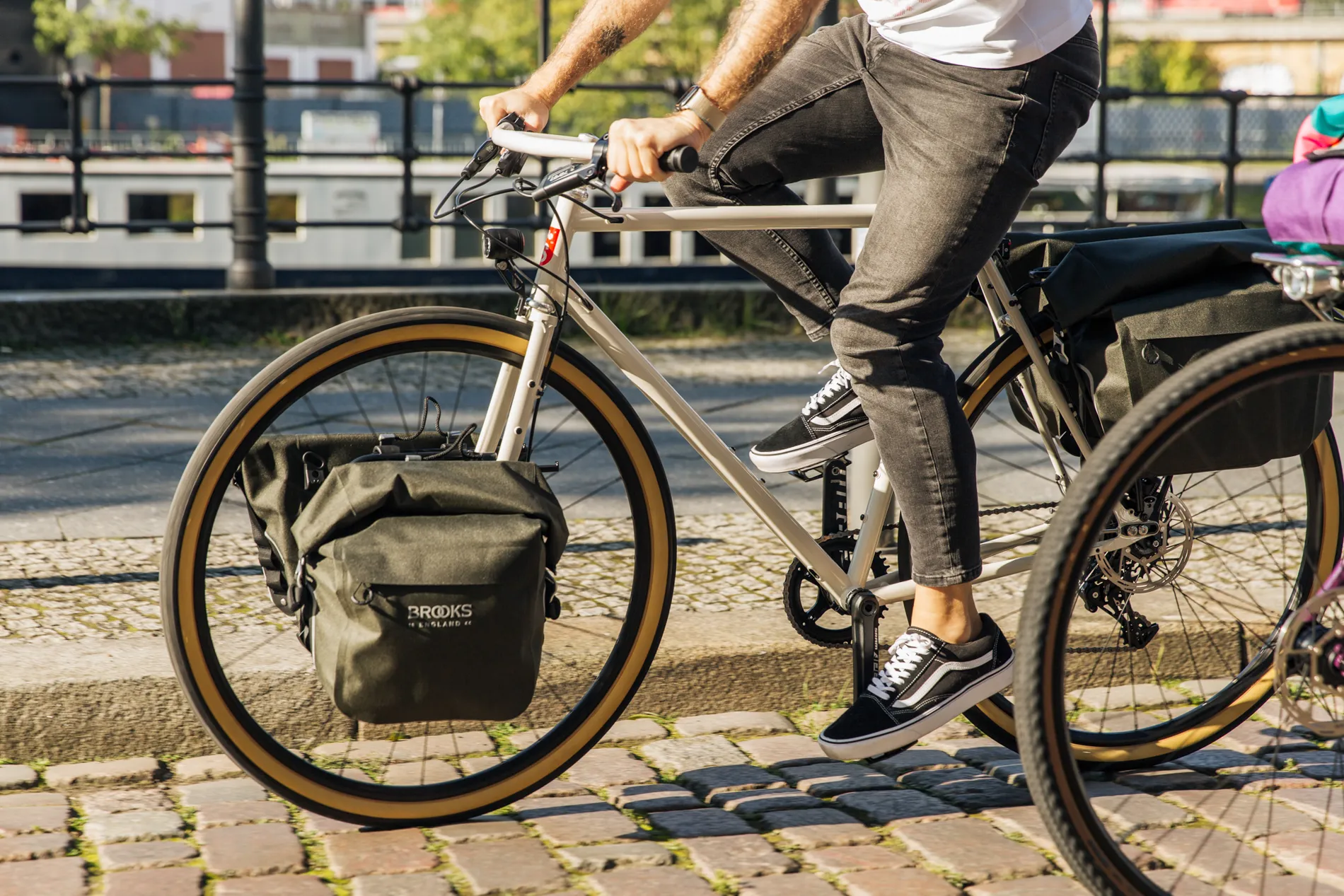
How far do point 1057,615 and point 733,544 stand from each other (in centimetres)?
198

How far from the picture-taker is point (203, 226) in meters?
Result: 8.07

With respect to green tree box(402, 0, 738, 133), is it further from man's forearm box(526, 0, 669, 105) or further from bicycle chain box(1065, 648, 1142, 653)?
man's forearm box(526, 0, 669, 105)

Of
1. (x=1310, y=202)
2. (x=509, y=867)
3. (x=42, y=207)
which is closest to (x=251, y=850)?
(x=509, y=867)

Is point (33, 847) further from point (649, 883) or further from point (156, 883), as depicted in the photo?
point (649, 883)

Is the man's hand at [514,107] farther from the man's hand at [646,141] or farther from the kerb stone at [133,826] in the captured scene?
the kerb stone at [133,826]

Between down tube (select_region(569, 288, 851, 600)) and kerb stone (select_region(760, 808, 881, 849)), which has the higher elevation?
down tube (select_region(569, 288, 851, 600))

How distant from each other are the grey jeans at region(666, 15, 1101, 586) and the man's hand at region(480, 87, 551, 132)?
289mm

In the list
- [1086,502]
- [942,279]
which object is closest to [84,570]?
[942,279]

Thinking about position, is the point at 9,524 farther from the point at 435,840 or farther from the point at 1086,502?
the point at 1086,502

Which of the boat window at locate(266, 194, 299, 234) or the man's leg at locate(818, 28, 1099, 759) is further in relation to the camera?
the boat window at locate(266, 194, 299, 234)

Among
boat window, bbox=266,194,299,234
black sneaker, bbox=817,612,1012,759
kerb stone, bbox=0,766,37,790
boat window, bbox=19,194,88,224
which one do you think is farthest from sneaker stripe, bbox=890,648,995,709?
boat window, bbox=19,194,88,224

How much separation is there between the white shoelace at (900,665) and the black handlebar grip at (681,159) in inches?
34.5

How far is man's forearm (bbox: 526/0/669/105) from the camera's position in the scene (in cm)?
261

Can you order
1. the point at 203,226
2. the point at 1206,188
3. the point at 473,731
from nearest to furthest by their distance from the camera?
the point at 473,731, the point at 203,226, the point at 1206,188
